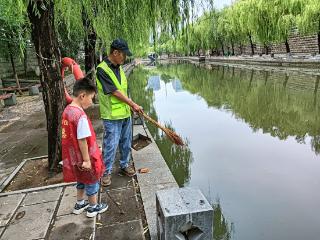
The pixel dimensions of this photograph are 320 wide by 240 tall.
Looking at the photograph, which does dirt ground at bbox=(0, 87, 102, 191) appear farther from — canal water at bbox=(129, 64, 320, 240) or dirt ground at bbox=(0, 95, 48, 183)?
canal water at bbox=(129, 64, 320, 240)

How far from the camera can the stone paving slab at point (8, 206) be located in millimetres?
3637

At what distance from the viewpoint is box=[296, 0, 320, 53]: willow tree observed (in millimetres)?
21230

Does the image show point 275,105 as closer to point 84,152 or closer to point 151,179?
point 151,179

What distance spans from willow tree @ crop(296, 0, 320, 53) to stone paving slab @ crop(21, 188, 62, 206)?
852 inches

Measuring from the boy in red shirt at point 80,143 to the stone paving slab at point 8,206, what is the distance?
0.92m

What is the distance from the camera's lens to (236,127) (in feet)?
29.9

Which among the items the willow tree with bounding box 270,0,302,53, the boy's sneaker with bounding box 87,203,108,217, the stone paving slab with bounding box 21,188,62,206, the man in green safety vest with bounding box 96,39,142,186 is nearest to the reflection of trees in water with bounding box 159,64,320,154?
the man in green safety vest with bounding box 96,39,142,186

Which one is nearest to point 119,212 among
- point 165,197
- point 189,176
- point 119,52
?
point 165,197

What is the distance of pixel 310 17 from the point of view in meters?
21.8

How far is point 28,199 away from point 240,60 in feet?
110

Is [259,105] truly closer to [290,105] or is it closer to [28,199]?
[290,105]

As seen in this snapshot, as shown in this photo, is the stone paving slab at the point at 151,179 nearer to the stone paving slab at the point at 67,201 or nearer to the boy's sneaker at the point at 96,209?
the boy's sneaker at the point at 96,209

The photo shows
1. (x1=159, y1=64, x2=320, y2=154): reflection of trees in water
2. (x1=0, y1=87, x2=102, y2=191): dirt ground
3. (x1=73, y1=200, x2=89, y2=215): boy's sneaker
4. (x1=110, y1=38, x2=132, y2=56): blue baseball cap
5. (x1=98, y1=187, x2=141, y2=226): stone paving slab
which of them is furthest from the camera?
(x1=159, y1=64, x2=320, y2=154): reflection of trees in water

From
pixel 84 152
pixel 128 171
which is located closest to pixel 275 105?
pixel 128 171
